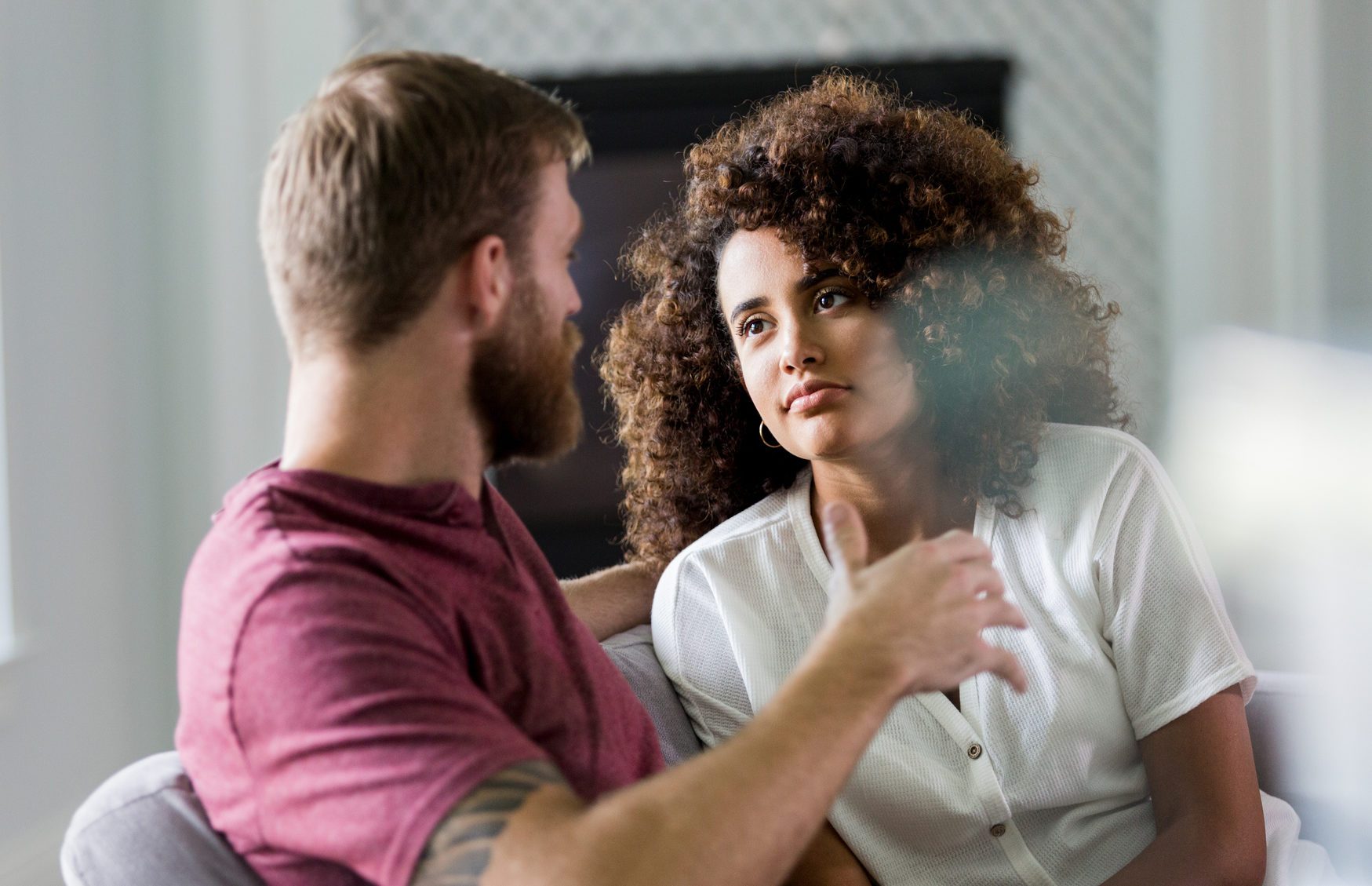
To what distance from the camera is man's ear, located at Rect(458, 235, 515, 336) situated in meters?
0.95

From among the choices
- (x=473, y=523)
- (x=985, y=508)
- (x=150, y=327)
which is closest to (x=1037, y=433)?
(x=985, y=508)

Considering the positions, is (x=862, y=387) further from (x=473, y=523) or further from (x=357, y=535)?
(x=357, y=535)

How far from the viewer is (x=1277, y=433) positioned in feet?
10.1

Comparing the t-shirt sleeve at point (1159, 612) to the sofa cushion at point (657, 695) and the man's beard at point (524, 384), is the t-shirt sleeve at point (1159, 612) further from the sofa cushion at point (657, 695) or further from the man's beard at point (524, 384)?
the man's beard at point (524, 384)

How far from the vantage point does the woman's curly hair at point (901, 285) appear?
150 cm

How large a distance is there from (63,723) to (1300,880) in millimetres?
2269

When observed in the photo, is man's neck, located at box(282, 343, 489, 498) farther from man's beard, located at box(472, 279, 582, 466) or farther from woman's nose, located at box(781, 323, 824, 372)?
woman's nose, located at box(781, 323, 824, 372)

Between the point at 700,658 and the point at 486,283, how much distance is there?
67 cm

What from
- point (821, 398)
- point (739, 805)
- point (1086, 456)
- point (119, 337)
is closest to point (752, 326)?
point (821, 398)

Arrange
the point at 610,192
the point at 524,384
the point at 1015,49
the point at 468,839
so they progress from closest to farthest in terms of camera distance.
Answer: the point at 468,839 < the point at 524,384 < the point at 610,192 < the point at 1015,49

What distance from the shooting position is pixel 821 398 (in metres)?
1.44

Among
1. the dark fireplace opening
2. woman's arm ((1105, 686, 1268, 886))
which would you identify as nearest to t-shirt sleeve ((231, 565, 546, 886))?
woman's arm ((1105, 686, 1268, 886))

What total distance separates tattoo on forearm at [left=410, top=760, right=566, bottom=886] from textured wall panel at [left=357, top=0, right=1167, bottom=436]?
326cm

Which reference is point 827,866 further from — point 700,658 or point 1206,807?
point 1206,807
